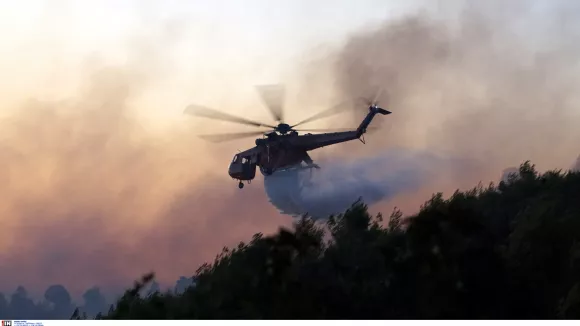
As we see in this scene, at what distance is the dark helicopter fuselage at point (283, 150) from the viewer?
61.5m

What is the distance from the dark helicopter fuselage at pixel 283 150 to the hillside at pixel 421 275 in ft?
78.5

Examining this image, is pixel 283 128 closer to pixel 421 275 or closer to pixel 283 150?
pixel 283 150

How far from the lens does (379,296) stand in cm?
3328

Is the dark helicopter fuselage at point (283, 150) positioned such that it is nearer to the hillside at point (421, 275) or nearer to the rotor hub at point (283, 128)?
the rotor hub at point (283, 128)

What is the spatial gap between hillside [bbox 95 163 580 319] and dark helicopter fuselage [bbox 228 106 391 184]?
942 inches

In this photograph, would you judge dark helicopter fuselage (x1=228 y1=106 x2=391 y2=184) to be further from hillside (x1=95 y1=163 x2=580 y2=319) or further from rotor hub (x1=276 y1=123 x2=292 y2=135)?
hillside (x1=95 y1=163 x2=580 y2=319)

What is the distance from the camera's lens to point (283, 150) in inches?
2491

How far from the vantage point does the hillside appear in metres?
32.0

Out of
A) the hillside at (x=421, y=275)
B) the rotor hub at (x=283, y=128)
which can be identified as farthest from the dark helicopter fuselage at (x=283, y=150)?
the hillside at (x=421, y=275)

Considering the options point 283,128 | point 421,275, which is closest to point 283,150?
point 283,128

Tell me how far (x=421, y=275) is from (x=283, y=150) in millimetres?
31115

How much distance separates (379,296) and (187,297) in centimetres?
1011

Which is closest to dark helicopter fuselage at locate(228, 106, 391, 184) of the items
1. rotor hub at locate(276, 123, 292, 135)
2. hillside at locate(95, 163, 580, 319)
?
rotor hub at locate(276, 123, 292, 135)

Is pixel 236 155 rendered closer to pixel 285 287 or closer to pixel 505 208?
pixel 505 208
